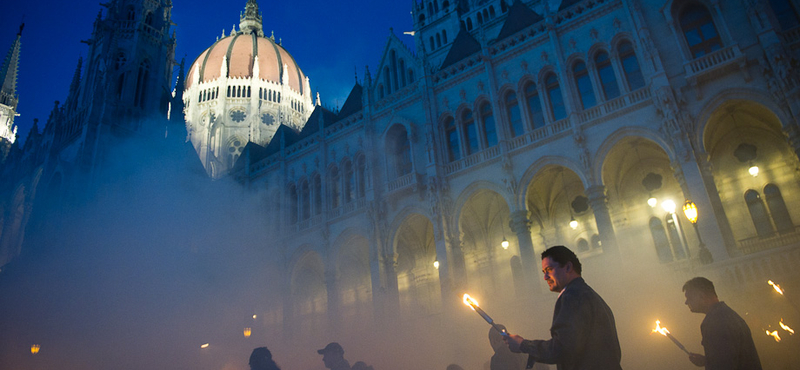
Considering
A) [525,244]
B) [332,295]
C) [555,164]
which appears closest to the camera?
[525,244]

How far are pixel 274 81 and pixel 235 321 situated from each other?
28.0m

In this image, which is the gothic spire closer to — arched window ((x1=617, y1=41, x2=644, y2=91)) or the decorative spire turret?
the decorative spire turret

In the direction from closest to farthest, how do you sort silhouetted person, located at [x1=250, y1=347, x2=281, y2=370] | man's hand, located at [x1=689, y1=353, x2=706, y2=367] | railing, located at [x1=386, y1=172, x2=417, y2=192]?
man's hand, located at [x1=689, y1=353, x2=706, y2=367], silhouetted person, located at [x1=250, y1=347, x2=281, y2=370], railing, located at [x1=386, y1=172, x2=417, y2=192]

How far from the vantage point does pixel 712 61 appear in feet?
53.4

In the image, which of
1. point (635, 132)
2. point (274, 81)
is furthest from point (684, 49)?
point (274, 81)

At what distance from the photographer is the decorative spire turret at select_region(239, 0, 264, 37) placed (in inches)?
2218

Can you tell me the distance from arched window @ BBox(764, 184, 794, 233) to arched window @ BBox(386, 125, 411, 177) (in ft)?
49.5

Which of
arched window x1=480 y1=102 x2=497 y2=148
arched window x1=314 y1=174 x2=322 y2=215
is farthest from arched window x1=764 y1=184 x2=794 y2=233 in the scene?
arched window x1=314 y1=174 x2=322 y2=215

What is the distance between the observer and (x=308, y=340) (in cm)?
2489

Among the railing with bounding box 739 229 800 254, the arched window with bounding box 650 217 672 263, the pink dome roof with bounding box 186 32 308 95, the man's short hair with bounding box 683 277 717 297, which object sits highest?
the pink dome roof with bounding box 186 32 308 95

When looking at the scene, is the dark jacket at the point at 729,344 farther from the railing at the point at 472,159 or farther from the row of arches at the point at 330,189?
the row of arches at the point at 330,189

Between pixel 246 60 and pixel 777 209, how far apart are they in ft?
148

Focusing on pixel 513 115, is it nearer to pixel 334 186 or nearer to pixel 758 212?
pixel 758 212

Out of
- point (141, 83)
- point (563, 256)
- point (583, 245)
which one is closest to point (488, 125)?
point (583, 245)
